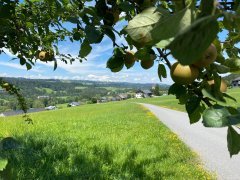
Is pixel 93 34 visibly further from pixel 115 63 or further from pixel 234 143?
pixel 234 143

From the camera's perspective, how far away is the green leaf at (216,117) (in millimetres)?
909

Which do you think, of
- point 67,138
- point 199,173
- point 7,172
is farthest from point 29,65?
point 67,138

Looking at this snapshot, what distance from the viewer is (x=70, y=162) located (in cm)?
973

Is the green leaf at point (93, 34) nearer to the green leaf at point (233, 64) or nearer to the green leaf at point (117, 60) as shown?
the green leaf at point (117, 60)

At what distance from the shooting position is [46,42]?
395 centimetres

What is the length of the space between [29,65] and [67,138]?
10.1 m

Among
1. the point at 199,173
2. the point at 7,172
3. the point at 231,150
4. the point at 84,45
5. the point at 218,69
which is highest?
the point at 84,45

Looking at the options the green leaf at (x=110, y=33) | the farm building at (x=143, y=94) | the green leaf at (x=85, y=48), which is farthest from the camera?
the farm building at (x=143, y=94)

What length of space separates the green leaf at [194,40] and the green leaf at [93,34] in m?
0.89

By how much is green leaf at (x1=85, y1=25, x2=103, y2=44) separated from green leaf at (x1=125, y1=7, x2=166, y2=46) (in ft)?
1.88

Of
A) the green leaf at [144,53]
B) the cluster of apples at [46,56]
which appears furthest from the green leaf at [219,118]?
the cluster of apples at [46,56]

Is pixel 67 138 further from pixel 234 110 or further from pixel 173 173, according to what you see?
pixel 234 110

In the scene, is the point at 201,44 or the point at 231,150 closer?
the point at 201,44

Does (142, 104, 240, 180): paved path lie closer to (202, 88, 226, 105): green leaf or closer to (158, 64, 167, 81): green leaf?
(158, 64, 167, 81): green leaf
